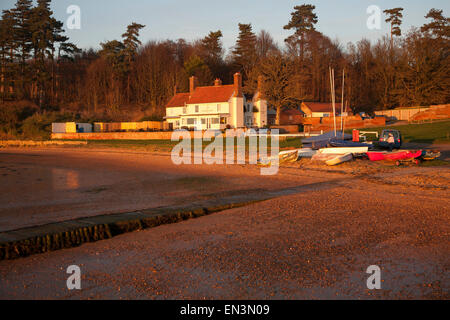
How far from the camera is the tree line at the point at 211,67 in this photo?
58.1 meters

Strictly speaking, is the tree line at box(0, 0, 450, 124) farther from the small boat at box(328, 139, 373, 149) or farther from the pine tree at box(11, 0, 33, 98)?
the small boat at box(328, 139, 373, 149)

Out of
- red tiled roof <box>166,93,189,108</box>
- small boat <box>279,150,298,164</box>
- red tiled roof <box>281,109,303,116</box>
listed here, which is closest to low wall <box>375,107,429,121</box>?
red tiled roof <box>281,109,303,116</box>

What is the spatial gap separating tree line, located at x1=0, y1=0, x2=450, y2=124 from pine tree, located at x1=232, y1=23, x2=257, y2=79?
0.71ft

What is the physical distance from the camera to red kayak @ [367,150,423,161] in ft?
62.0

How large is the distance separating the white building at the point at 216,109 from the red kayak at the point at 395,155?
36.0m

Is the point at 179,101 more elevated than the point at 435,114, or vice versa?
the point at 179,101

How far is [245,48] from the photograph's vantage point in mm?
82562

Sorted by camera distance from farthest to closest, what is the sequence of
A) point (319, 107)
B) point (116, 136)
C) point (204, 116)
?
point (319, 107)
point (204, 116)
point (116, 136)

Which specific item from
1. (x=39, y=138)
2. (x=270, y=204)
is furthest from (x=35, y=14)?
(x=270, y=204)

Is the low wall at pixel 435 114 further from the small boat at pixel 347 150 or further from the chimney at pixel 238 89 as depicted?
the small boat at pixel 347 150

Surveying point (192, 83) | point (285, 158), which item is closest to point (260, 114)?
point (192, 83)

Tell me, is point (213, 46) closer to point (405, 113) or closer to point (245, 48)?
point (245, 48)

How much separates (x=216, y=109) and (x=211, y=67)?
2566cm

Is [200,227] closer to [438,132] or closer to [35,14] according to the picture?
[438,132]
